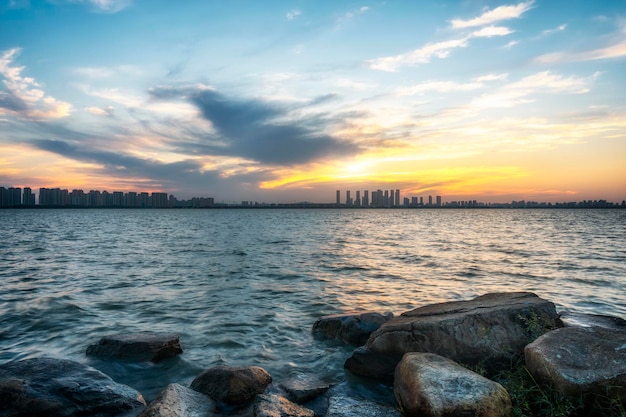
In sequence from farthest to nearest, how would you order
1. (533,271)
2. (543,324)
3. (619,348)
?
(533,271), (543,324), (619,348)

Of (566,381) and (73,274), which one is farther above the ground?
(566,381)

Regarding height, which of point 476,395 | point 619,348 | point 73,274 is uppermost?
point 619,348

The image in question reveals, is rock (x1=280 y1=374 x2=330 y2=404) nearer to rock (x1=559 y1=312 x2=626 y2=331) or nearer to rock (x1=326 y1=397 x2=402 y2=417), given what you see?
rock (x1=326 y1=397 x2=402 y2=417)

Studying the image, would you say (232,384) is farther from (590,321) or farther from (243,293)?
(243,293)

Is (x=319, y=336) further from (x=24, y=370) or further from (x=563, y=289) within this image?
(x=563, y=289)

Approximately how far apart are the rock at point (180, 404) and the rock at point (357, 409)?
1989mm

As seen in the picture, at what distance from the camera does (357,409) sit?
20.6 feet

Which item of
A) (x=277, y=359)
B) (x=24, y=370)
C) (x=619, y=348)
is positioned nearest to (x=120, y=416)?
(x=24, y=370)

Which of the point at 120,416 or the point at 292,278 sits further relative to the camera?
the point at 292,278

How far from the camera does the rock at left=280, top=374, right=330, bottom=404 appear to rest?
7.15 meters

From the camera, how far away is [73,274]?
22.9 metres

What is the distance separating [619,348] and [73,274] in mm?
25374

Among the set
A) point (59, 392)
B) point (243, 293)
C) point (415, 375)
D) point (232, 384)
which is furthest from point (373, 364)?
point (243, 293)

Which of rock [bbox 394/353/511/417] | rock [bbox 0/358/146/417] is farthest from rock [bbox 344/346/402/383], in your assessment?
rock [bbox 0/358/146/417]
